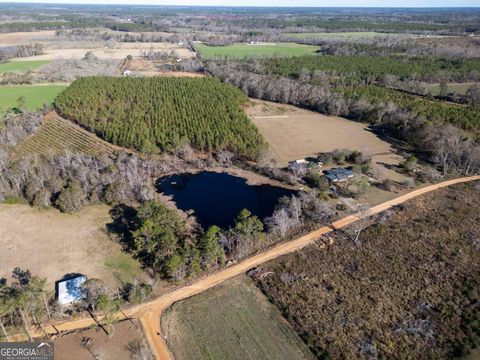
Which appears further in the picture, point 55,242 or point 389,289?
point 55,242

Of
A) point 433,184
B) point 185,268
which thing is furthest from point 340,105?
point 185,268

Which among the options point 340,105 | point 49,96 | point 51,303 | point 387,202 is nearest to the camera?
point 51,303

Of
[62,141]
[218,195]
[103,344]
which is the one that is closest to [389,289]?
[218,195]

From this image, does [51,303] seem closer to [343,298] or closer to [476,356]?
[343,298]

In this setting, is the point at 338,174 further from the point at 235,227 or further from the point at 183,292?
the point at 183,292

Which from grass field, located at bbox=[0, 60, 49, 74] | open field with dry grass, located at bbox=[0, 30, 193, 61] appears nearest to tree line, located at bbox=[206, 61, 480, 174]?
open field with dry grass, located at bbox=[0, 30, 193, 61]

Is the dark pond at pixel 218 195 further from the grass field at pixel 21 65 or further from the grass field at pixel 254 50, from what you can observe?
the grass field at pixel 254 50

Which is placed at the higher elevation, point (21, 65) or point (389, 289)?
point (21, 65)

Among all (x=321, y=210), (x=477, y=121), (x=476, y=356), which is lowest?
(x=476, y=356)

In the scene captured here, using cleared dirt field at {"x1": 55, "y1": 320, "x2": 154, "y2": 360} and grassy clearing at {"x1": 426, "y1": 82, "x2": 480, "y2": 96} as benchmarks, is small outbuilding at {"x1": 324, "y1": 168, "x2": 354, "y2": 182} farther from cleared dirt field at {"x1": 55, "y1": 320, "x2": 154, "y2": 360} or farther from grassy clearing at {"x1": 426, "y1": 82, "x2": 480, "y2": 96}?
grassy clearing at {"x1": 426, "y1": 82, "x2": 480, "y2": 96}
